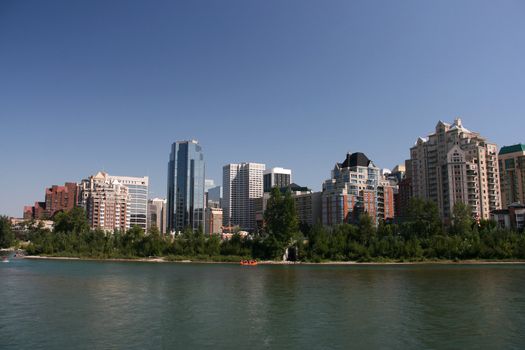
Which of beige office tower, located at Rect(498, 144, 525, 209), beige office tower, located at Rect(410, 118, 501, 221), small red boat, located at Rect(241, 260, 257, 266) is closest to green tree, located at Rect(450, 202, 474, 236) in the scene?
beige office tower, located at Rect(410, 118, 501, 221)

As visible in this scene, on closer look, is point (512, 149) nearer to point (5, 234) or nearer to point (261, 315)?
point (261, 315)

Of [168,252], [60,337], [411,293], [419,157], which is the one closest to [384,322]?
[411,293]

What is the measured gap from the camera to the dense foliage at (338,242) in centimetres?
11850

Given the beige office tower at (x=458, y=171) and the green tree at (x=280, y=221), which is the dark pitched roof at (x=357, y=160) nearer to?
the beige office tower at (x=458, y=171)

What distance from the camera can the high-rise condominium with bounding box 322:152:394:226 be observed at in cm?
17788

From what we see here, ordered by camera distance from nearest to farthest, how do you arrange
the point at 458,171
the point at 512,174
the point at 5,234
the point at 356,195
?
the point at 458,171 < the point at 5,234 < the point at 512,174 < the point at 356,195

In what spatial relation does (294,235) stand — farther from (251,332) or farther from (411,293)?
(251,332)

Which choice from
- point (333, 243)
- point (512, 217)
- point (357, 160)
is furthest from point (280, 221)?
point (357, 160)

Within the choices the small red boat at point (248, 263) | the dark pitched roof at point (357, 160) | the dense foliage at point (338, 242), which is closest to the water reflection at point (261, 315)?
the small red boat at point (248, 263)

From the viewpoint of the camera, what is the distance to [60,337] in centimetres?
3247

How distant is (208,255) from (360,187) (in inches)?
3096

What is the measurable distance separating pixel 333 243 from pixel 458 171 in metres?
55.2

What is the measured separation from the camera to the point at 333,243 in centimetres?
12256

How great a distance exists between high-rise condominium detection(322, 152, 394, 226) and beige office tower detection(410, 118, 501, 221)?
20794 millimetres
